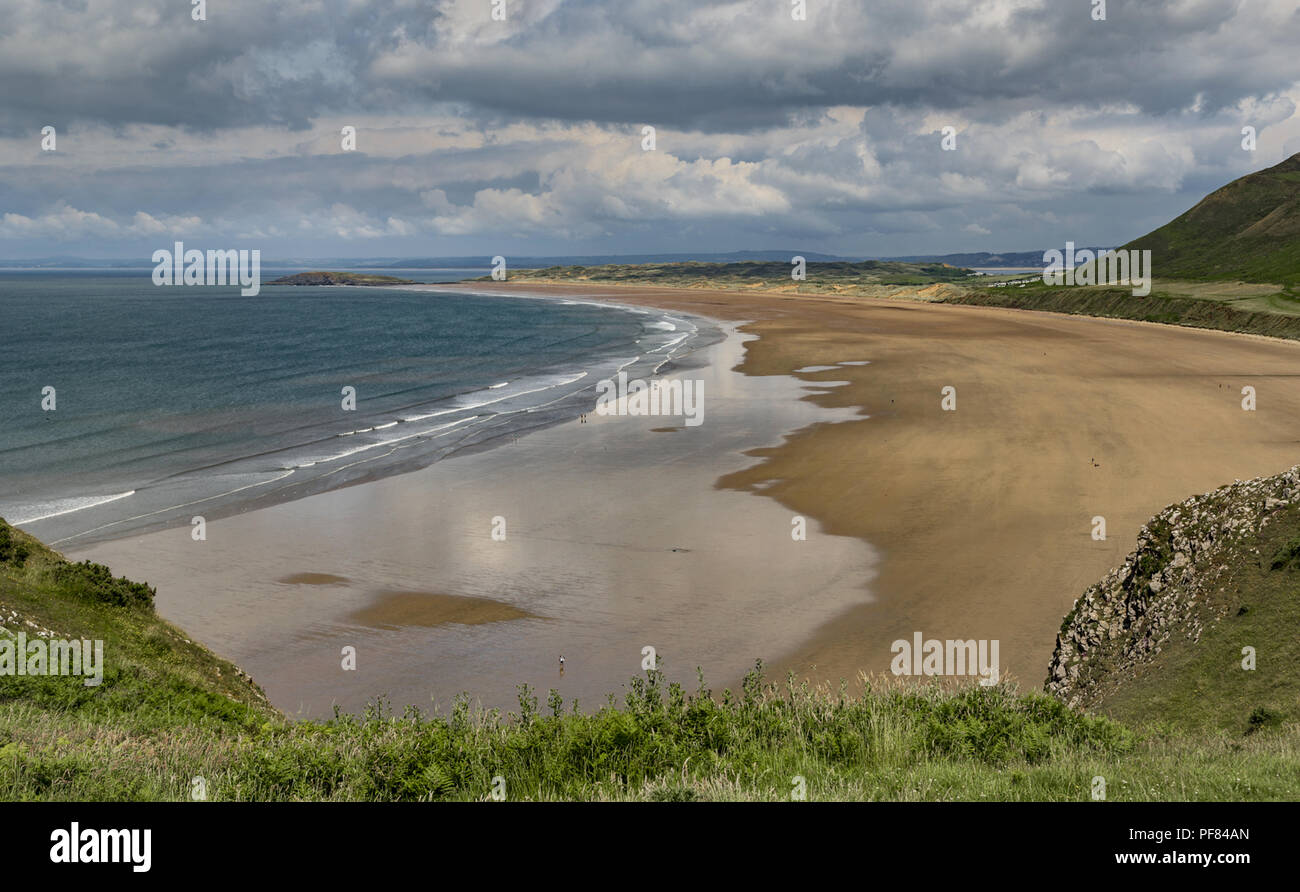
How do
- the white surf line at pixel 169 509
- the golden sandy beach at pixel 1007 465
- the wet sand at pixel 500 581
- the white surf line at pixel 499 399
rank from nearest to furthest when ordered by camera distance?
the wet sand at pixel 500 581 < the golden sandy beach at pixel 1007 465 < the white surf line at pixel 169 509 < the white surf line at pixel 499 399

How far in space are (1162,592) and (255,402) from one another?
47.4 meters

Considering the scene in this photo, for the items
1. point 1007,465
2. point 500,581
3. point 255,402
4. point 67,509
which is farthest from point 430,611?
point 255,402

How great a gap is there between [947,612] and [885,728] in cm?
1016

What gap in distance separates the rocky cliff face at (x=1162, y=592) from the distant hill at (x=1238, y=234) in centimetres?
11680

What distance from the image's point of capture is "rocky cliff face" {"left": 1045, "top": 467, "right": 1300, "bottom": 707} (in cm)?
1255

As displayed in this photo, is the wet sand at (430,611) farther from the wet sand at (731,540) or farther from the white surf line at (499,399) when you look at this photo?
the white surf line at (499,399)

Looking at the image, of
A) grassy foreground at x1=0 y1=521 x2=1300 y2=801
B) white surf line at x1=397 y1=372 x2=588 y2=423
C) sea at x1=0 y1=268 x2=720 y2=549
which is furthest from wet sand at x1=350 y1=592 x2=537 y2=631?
white surf line at x1=397 y1=372 x2=588 y2=423

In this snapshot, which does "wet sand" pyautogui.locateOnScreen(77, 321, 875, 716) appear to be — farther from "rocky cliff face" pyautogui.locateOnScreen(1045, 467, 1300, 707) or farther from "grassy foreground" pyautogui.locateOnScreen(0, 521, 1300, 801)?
"rocky cliff face" pyautogui.locateOnScreen(1045, 467, 1300, 707)

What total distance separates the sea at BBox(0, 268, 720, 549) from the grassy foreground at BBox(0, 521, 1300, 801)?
17.3m

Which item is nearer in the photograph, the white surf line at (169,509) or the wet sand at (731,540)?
the wet sand at (731,540)

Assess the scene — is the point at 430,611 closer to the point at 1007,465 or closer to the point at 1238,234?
the point at 1007,465

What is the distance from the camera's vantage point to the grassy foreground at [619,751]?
7.34m

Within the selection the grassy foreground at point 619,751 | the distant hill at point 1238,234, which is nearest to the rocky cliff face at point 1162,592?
the grassy foreground at point 619,751

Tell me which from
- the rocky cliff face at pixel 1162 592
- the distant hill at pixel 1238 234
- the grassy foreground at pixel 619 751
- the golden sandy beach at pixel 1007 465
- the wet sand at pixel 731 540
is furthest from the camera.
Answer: the distant hill at pixel 1238 234
